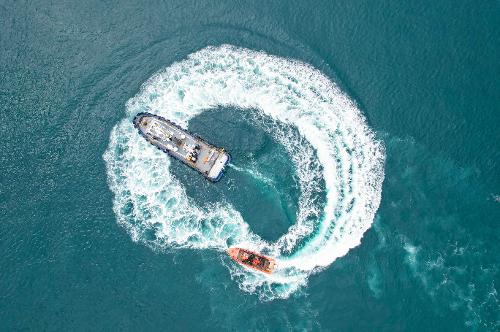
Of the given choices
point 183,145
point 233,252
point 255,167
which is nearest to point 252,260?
point 233,252

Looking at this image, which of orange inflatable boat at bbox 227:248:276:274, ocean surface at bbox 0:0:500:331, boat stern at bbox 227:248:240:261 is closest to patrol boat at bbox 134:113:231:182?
ocean surface at bbox 0:0:500:331

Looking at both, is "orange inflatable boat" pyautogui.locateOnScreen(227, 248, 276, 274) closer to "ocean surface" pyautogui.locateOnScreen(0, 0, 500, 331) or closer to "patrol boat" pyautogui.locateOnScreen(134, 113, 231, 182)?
"ocean surface" pyautogui.locateOnScreen(0, 0, 500, 331)

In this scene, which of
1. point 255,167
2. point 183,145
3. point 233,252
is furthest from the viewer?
point 255,167

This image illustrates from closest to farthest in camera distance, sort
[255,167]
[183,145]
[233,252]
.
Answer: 1. [233,252]
2. [183,145]
3. [255,167]

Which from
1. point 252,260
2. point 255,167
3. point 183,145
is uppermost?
point 255,167

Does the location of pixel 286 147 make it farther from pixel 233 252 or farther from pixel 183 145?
pixel 233 252

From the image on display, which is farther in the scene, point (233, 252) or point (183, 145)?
point (183, 145)

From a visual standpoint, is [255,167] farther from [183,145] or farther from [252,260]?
[252,260]

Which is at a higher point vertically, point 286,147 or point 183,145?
point 286,147
